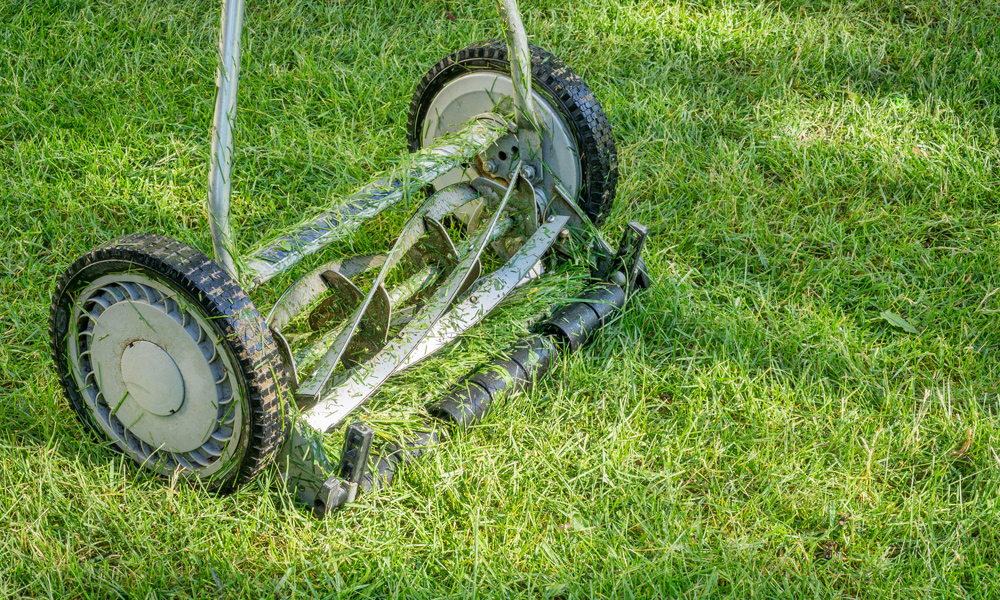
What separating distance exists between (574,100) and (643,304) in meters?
0.68

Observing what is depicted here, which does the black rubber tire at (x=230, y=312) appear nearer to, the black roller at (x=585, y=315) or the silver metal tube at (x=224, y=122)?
Answer: the silver metal tube at (x=224, y=122)

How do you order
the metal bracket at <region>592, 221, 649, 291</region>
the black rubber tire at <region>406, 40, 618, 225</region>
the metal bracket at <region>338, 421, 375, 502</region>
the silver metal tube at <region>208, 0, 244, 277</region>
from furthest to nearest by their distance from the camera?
the metal bracket at <region>592, 221, 649, 291</region> → the black rubber tire at <region>406, 40, 618, 225</region> → the metal bracket at <region>338, 421, 375, 502</region> → the silver metal tube at <region>208, 0, 244, 277</region>

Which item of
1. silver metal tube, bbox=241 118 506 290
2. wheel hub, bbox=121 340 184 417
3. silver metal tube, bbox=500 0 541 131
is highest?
silver metal tube, bbox=500 0 541 131

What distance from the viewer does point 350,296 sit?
2170 mm

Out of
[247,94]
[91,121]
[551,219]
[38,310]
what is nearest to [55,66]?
[91,121]

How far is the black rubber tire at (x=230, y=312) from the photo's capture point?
170 cm

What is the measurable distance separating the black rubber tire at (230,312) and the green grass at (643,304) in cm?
24

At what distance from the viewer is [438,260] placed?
2.46 m

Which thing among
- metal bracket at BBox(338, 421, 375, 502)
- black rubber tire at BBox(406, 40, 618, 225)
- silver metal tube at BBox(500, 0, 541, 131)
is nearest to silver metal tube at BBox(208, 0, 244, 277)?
metal bracket at BBox(338, 421, 375, 502)

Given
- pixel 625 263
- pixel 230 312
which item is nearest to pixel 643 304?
pixel 625 263

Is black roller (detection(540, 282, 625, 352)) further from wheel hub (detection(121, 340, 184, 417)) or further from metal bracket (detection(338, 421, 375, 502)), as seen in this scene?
wheel hub (detection(121, 340, 184, 417))

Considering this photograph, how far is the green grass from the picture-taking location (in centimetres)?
196

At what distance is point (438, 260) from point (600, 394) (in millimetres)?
596

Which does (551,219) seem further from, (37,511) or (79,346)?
(37,511)
